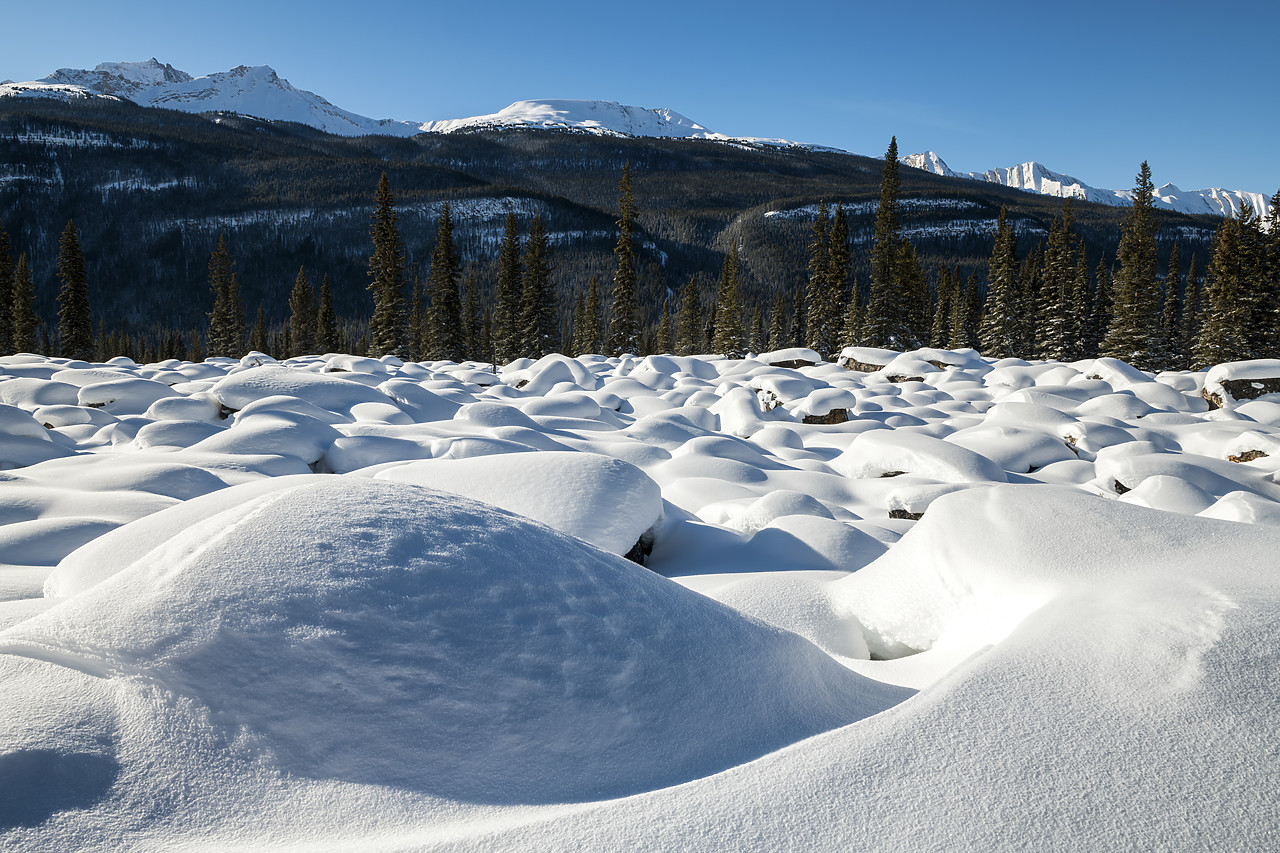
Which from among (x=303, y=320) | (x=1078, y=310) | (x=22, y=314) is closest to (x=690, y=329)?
(x=1078, y=310)

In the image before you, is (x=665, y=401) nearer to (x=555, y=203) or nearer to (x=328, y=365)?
(x=328, y=365)

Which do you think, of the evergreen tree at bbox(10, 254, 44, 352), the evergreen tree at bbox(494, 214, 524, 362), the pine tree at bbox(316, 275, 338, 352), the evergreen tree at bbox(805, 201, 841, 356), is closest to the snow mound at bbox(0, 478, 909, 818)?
the evergreen tree at bbox(805, 201, 841, 356)

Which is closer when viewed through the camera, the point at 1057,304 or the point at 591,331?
the point at 1057,304

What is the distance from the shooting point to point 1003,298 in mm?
38375

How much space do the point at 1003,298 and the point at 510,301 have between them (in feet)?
94.6

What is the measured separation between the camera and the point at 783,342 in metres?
49.9

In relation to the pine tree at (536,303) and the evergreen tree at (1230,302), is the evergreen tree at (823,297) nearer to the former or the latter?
the pine tree at (536,303)

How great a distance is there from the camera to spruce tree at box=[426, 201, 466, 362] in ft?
112

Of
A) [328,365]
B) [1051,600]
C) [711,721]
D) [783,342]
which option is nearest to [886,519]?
[1051,600]

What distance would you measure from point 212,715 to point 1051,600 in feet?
8.15

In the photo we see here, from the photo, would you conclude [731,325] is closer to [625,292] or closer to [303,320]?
[625,292]

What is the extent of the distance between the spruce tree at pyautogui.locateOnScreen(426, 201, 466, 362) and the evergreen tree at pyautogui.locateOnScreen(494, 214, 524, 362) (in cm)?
245

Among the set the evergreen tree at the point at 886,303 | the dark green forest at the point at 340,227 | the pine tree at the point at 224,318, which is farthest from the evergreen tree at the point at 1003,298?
the dark green forest at the point at 340,227

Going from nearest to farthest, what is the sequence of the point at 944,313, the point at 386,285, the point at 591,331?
the point at 386,285 → the point at 944,313 → the point at 591,331
